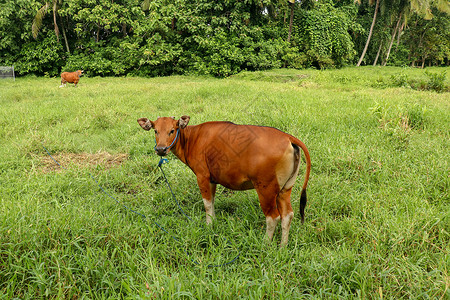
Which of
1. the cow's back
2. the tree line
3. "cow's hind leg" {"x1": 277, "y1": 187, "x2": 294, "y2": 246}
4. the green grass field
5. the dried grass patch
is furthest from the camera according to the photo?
the tree line

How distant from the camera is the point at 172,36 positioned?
59.5 ft

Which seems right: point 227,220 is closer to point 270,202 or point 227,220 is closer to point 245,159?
point 270,202

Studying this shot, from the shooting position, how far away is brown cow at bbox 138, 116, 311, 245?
2.55m

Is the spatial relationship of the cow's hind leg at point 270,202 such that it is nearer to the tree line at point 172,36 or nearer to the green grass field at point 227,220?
the green grass field at point 227,220

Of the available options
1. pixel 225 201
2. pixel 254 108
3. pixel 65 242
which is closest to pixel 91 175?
pixel 65 242

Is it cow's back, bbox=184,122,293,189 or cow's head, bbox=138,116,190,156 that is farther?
cow's head, bbox=138,116,190,156

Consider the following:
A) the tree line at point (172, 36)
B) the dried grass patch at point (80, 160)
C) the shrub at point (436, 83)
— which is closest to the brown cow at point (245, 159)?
the dried grass patch at point (80, 160)

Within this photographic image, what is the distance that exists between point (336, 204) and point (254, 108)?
409cm

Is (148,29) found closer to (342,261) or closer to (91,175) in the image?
(91,175)

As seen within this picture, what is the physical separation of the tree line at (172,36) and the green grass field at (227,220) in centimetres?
1255

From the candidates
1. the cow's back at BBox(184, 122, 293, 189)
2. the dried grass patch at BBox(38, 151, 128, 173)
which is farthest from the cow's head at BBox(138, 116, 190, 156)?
the dried grass patch at BBox(38, 151, 128, 173)

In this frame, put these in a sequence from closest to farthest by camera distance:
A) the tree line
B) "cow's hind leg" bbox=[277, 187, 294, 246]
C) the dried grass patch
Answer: "cow's hind leg" bbox=[277, 187, 294, 246], the dried grass patch, the tree line

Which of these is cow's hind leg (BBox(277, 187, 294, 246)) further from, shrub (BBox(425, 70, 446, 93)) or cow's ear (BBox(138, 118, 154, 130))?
shrub (BBox(425, 70, 446, 93))

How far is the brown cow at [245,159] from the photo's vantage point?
255 cm
